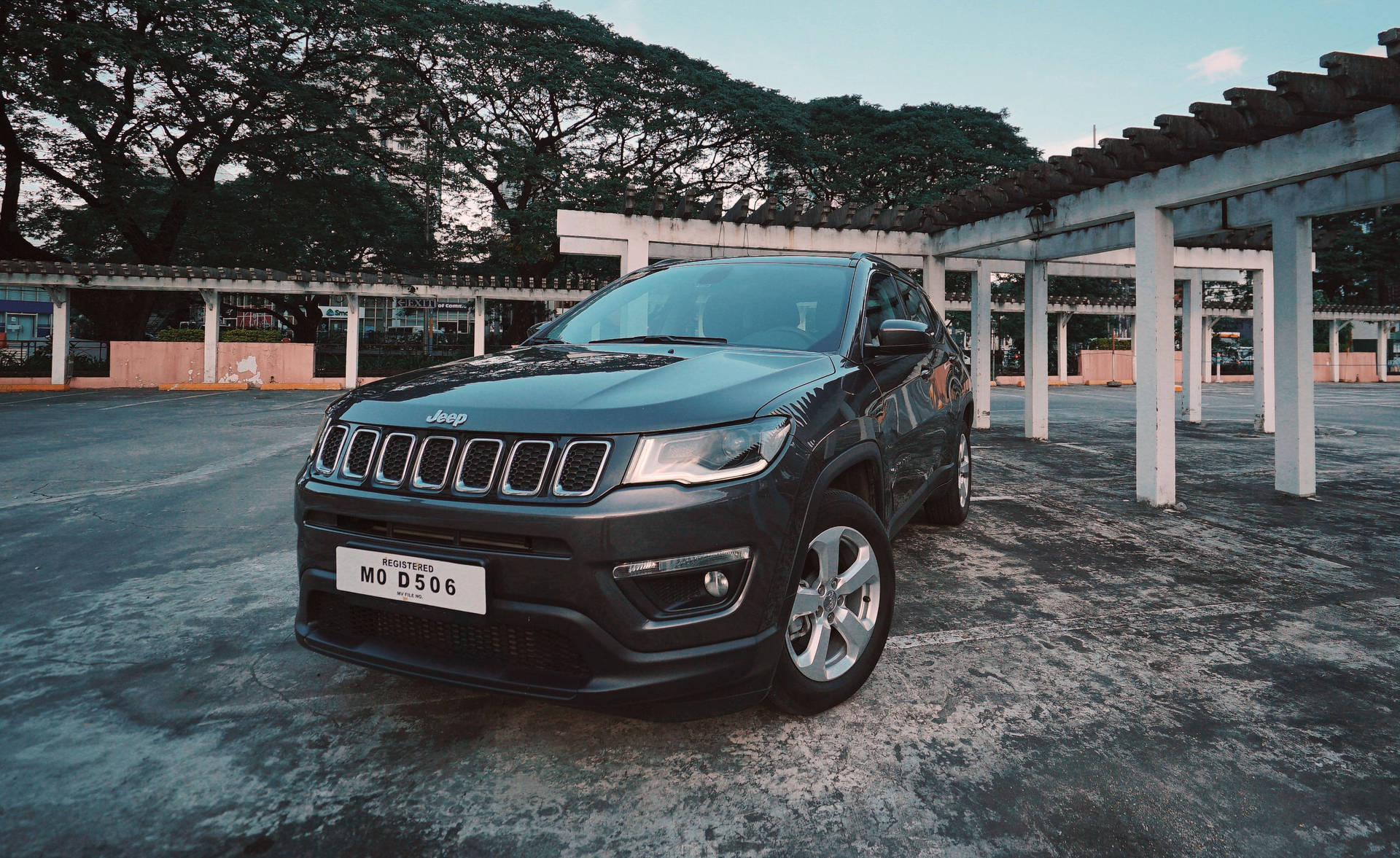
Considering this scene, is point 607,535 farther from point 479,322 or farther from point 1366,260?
point 1366,260

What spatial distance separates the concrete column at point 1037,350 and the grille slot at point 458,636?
10421 millimetres

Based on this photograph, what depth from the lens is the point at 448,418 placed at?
2.10 metres

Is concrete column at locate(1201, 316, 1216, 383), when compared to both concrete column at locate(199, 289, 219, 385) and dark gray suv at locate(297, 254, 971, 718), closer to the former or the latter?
dark gray suv at locate(297, 254, 971, 718)

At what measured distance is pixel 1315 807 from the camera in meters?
1.97

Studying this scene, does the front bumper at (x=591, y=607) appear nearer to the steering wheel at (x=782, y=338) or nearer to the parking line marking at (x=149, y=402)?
the steering wheel at (x=782, y=338)

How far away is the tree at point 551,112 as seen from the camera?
2527cm

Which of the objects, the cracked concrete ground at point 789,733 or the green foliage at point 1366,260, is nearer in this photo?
the cracked concrete ground at point 789,733

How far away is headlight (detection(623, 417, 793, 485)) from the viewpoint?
1949 mm

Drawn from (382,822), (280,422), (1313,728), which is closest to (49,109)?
(280,422)

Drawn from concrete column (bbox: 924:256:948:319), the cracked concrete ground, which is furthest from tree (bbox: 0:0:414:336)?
the cracked concrete ground

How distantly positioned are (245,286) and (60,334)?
199 inches

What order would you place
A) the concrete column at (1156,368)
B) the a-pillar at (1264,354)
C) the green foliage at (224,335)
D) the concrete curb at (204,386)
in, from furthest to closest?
1. the green foliage at (224,335)
2. the concrete curb at (204,386)
3. the a-pillar at (1264,354)
4. the concrete column at (1156,368)

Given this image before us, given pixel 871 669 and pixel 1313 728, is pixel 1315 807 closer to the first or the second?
pixel 1313 728

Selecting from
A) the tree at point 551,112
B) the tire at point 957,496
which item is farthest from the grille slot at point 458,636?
the tree at point 551,112
